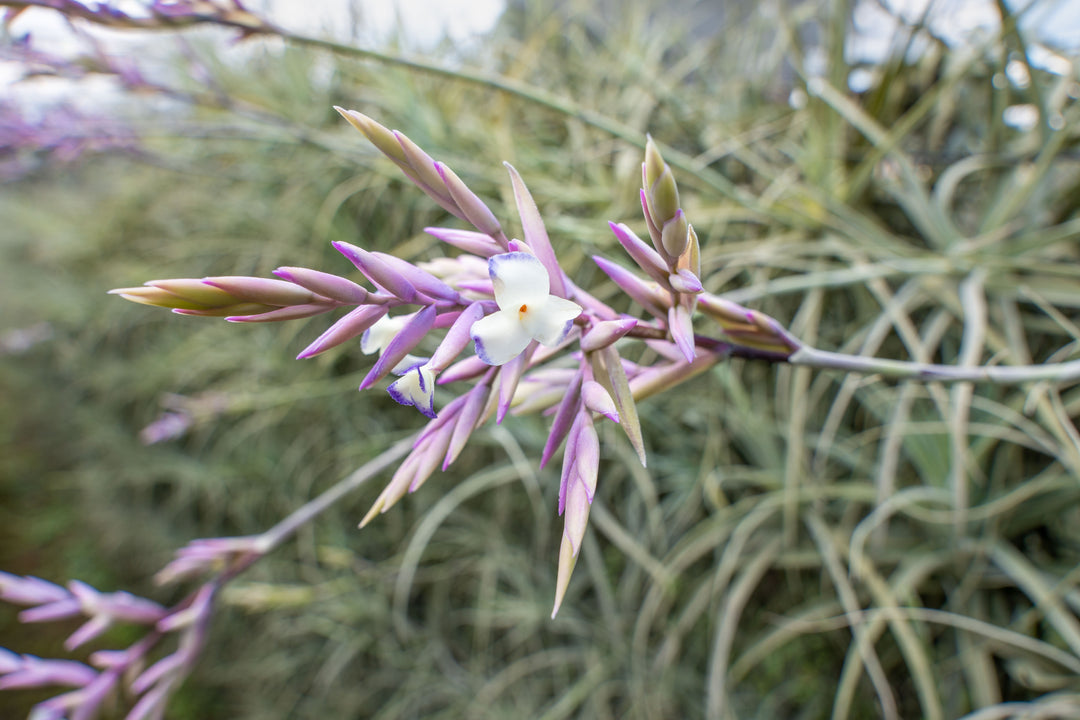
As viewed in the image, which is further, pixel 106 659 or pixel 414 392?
pixel 106 659

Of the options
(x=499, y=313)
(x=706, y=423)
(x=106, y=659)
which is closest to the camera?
(x=499, y=313)

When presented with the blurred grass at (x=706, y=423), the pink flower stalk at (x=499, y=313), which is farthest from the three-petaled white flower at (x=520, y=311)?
the blurred grass at (x=706, y=423)

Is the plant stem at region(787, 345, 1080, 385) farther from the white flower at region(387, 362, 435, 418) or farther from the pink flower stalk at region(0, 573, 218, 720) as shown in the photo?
the pink flower stalk at region(0, 573, 218, 720)

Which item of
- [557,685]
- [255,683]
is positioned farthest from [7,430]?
[557,685]

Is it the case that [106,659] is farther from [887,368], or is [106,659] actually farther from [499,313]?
[887,368]

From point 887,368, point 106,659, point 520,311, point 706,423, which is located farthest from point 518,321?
point 706,423

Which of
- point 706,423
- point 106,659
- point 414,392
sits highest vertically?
point 706,423

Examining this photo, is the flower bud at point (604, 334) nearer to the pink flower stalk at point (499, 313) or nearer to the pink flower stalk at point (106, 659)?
the pink flower stalk at point (499, 313)
